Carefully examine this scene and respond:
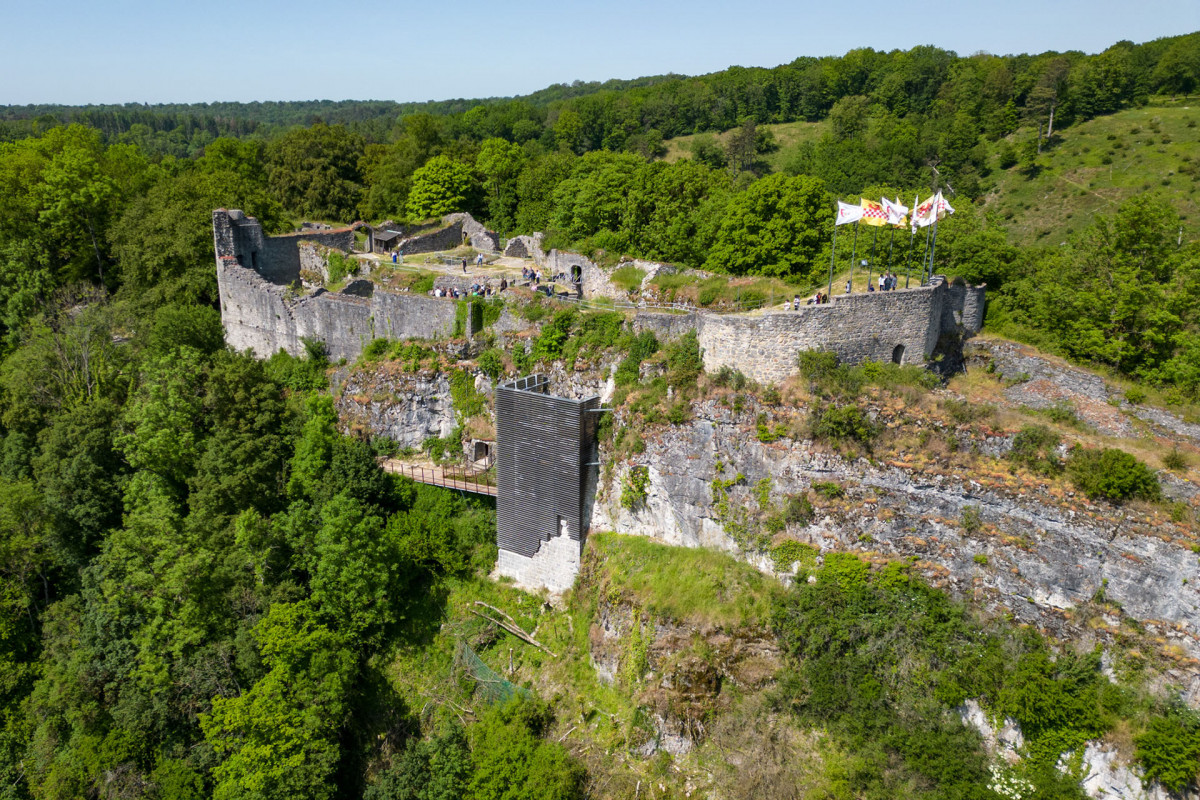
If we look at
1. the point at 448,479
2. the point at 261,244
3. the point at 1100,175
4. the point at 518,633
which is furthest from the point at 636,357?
the point at 1100,175

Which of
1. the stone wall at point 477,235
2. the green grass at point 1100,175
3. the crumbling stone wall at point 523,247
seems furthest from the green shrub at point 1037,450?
Answer: the green grass at point 1100,175

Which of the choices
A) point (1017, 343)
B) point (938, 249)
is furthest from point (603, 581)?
point (938, 249)

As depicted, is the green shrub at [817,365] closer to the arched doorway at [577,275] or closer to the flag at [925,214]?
the flag at [925,214]

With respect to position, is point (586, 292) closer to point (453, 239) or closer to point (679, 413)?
point (453, 239)

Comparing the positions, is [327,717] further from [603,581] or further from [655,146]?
[655,146]

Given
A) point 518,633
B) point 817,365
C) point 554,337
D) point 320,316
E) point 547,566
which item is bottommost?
point 518,633

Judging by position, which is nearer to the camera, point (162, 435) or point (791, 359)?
point (791, 359)
